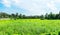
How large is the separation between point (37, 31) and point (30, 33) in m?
1.05

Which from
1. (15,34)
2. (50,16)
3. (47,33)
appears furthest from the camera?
(50,16)

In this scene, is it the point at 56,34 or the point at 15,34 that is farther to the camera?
the point at 56,34

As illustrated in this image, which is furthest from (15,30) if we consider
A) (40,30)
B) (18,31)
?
(40,30)

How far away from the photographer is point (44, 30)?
614 inches

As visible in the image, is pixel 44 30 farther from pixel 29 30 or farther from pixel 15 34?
pixel 15 34

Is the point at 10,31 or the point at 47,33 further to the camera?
the point at 47,33

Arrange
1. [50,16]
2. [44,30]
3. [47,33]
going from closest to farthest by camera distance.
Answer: [47,33]
[44,30]
[50,16]

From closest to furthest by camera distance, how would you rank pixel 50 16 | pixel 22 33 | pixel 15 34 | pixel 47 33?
pixel 15 34
pixel 22 33
pixel 47 33
pixel 50 16

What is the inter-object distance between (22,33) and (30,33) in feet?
A: 2.42

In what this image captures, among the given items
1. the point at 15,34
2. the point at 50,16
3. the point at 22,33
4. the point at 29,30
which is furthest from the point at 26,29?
the point at 50,16

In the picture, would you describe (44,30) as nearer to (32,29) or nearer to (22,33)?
(32,29)

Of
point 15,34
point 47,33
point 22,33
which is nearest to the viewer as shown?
point 15,34

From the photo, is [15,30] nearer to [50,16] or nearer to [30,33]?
[30,33]

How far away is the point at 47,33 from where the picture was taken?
1455 cm
